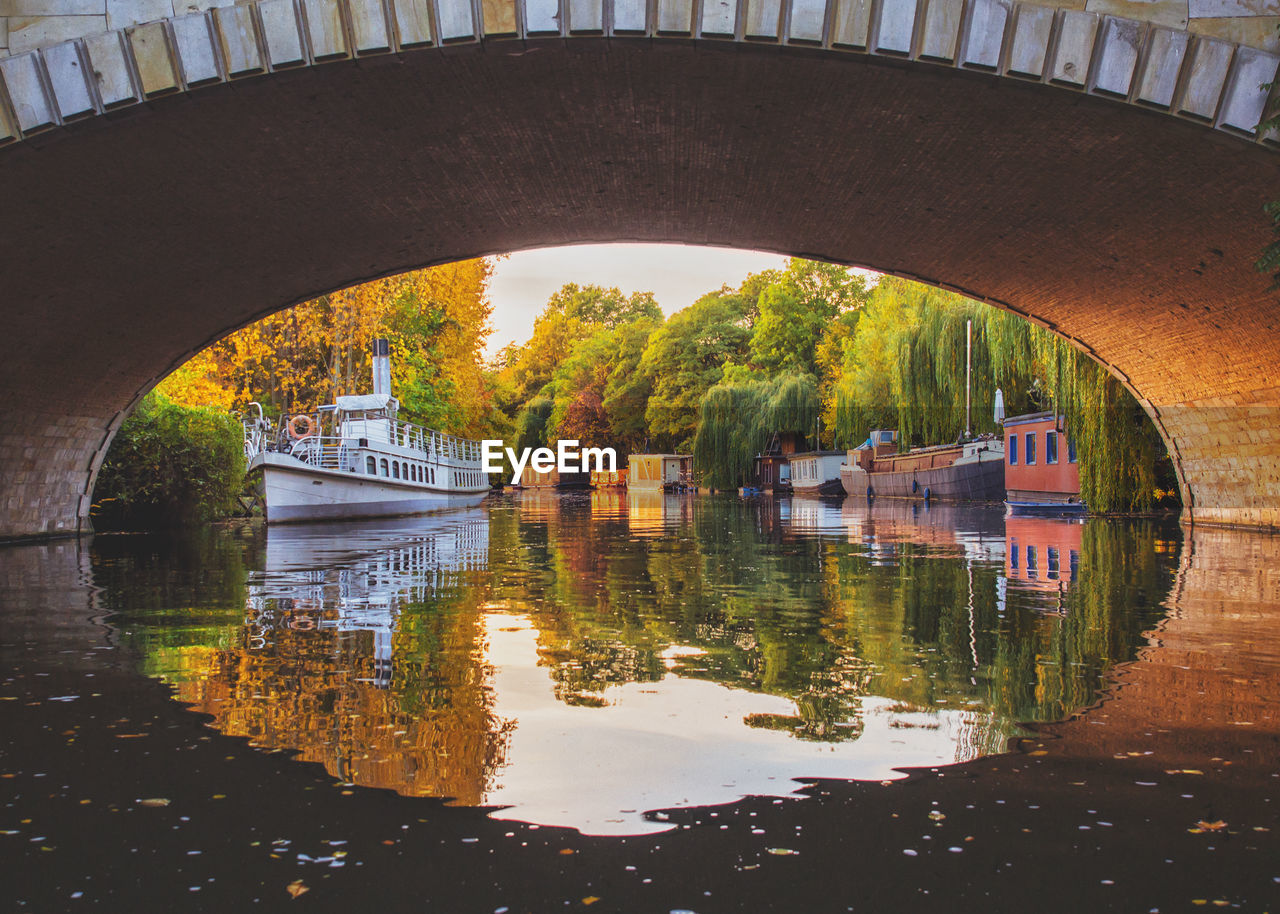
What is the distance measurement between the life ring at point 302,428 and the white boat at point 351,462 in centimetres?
3

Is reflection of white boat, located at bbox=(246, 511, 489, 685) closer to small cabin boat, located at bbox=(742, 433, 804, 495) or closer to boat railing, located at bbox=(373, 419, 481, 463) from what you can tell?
boat railing, located at bbox=(373, 419, 481, 463)

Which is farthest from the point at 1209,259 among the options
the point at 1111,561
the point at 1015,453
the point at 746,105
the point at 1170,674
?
the point at 1015,453

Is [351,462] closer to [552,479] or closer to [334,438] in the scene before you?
[334,438]

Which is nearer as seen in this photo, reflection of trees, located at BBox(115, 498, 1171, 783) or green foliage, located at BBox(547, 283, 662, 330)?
reflection of trees, located at BBox(115, 498, 1171, 783)

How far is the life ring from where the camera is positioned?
25.9 m

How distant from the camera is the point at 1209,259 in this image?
10406 millimetres

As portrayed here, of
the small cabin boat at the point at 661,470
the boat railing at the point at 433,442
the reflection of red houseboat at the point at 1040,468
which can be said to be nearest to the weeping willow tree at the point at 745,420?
the small cabin boat at the point at 661,470

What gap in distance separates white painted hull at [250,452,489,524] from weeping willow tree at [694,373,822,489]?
2578 cm

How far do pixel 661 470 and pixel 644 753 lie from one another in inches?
2547

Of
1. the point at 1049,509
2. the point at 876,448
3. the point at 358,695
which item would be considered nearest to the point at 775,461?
the point at 876,448

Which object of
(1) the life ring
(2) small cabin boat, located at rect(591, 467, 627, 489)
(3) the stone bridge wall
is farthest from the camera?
(2) small cabin boat, located at rect(591, 467, 627, 489)

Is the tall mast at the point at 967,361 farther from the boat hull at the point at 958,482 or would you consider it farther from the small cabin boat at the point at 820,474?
the small cabin boat at the point at 820,474

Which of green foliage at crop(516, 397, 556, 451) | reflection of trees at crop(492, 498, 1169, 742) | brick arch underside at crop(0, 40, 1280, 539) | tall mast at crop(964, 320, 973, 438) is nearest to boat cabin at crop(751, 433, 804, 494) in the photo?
tall mast at crop(964, 320, 973, 438)

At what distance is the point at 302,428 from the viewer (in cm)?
2752
